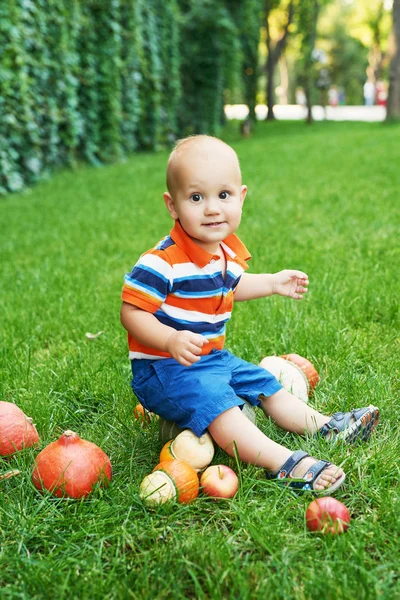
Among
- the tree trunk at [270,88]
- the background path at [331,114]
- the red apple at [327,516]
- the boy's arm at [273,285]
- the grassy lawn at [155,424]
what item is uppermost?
the boy's arm at [273,285]

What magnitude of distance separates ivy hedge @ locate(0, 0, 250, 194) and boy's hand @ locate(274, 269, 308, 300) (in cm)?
575

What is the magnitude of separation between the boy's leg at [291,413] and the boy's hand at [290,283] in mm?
351

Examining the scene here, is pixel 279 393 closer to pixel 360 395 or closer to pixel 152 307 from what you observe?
pixel 360 395

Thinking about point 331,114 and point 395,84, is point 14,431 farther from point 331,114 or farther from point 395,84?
point 331,114

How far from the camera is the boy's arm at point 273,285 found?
232cm

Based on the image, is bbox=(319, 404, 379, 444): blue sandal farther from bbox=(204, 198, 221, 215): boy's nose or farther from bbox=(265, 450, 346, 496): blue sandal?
bbox=(204, 198, 221, 215): boy's nose

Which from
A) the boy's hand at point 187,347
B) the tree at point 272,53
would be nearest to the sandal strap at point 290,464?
the boy's hand at point 187,347

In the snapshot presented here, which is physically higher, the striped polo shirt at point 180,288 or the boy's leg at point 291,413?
the striped polo shirt at point 180,288

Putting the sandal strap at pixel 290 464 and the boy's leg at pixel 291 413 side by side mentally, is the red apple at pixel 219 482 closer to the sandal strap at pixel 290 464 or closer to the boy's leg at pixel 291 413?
the sandal strap at pixel 290 464

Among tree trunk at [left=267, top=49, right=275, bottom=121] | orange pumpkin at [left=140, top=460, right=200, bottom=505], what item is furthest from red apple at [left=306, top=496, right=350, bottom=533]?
tree trunk at [left=267, top=49, right=275, bottom=121]

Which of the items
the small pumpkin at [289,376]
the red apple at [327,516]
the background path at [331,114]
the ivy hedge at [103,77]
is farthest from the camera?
the background path at [331,114]

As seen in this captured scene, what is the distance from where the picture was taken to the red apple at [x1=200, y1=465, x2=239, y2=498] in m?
1.78

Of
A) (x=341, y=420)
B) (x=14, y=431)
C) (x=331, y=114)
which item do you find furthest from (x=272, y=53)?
(x=14, y=431)

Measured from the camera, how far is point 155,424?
2254mm
